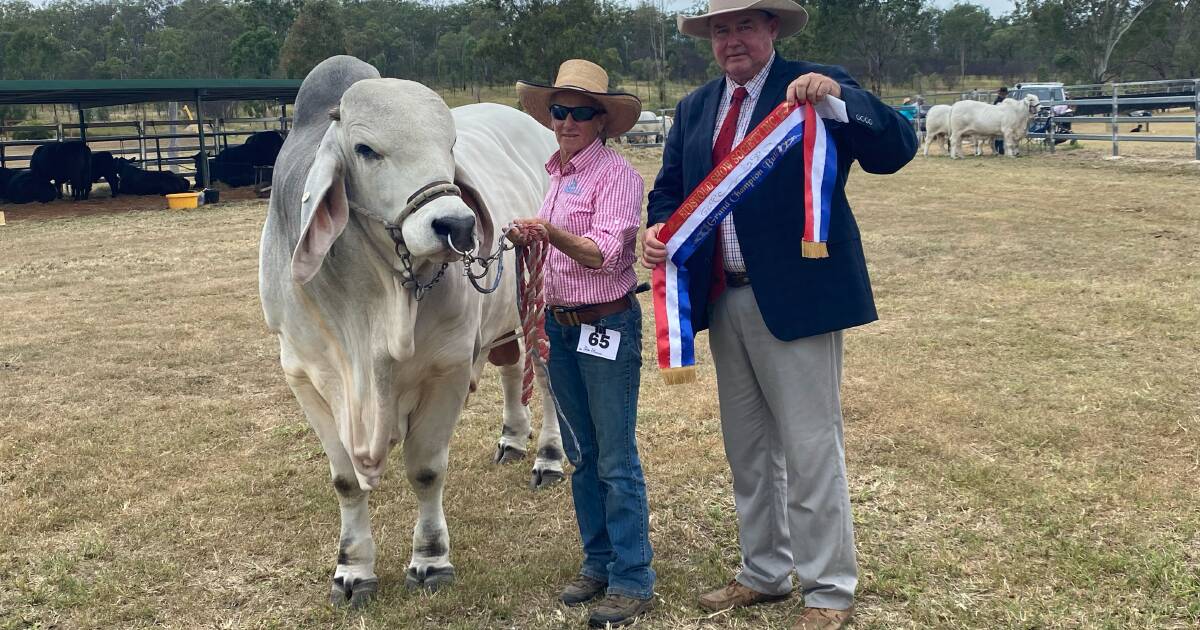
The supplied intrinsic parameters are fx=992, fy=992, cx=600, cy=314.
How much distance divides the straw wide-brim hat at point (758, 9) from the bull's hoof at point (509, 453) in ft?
8.49

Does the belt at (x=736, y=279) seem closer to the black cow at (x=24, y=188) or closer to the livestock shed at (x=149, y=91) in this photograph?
the livestock shed at (x=149, y=91)

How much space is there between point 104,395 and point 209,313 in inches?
100

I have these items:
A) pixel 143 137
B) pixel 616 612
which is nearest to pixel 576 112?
pixel 616 612

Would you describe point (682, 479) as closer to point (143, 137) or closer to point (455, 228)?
point (455, 228)

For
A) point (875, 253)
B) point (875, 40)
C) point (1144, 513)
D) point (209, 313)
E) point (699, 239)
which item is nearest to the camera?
point (699, 239)

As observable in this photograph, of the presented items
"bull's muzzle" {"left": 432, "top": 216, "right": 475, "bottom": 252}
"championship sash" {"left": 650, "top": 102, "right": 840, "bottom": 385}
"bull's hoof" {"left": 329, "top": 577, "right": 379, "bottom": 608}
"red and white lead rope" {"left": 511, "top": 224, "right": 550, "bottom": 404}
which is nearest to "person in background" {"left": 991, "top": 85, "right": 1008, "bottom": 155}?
"championship sash" {"left": 650, "top": 102, "right": 840, "bottom": 385}

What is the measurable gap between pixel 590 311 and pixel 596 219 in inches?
12.4

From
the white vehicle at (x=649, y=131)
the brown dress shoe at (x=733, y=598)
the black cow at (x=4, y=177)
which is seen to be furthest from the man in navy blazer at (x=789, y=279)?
the white vehicle at (x=649, y=131)

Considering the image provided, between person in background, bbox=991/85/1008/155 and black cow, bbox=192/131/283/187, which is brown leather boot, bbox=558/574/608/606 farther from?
person in background, bbox=991/85/1008/155

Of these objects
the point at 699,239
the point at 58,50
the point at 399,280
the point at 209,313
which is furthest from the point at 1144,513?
the point at 58,50

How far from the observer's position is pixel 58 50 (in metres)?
66.1

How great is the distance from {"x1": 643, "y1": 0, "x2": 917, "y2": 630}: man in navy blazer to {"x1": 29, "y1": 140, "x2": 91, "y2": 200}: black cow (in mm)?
20123

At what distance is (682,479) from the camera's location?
4.78 metres

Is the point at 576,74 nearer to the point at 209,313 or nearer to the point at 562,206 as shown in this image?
the point at 562,206
